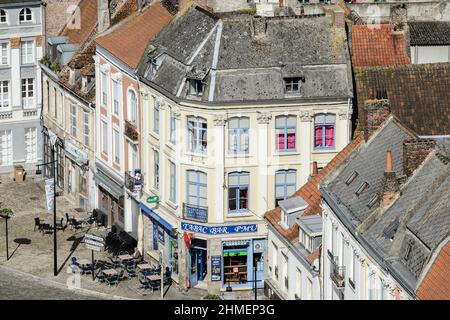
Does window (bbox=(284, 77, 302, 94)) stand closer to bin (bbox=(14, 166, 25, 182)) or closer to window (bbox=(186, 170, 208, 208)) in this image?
window (bbox=(186, 170, 208, 208))

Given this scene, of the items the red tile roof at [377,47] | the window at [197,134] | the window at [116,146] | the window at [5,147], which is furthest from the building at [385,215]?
the window at [5,147]

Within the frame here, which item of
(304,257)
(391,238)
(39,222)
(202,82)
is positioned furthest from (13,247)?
(391,238)

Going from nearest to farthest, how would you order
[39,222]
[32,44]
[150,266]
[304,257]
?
[304,257]
[150,266]
[39,222]
[32,44]

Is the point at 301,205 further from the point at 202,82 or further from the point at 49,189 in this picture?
the point at 49,189

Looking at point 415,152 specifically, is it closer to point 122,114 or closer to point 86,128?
point 122,114

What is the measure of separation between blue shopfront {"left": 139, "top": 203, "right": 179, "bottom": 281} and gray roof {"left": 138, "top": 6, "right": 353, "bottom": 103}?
896 cm

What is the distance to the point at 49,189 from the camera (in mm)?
104250

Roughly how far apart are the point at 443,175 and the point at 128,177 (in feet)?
111

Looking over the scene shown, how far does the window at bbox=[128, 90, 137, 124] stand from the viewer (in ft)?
337

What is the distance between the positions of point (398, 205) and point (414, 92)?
72.2ft

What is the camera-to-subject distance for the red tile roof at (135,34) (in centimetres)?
10350

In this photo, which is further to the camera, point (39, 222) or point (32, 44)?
point (32, 44)

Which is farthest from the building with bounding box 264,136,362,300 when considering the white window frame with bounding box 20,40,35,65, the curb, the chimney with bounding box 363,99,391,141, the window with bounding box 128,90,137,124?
the white window frame with bounding box 20,40,35,65

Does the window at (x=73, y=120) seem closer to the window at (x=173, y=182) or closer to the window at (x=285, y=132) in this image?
the window at (x=173, y=182)
